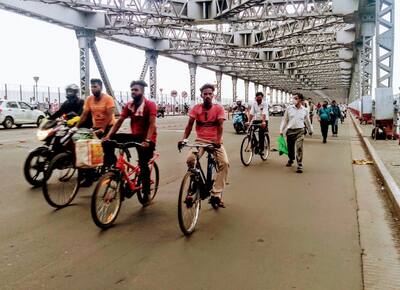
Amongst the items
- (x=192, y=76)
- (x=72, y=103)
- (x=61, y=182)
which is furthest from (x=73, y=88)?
(x=192, y=76)

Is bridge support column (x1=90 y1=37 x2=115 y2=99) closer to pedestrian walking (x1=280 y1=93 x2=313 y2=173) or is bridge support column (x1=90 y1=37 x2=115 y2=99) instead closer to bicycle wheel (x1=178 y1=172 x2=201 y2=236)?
pedestrian walking (x1=280 y1=93 x2=313 y2=173)

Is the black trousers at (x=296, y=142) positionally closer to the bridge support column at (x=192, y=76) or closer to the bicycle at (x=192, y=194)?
the bicycle at (x=192, y=194)

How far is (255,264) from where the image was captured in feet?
14.0

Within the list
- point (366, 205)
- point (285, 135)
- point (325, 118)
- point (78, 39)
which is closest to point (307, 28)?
point (325, 118)

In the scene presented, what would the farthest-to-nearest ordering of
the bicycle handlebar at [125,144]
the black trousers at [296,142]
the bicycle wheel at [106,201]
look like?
the black trousers at [296,142] < the bicycle handlebar at [125,144] < the bicycle wheel at [106,201]

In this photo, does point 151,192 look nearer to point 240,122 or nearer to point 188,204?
point 188,204

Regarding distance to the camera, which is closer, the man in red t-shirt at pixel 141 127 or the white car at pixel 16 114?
the man in red t-shirt at pixel 141 127

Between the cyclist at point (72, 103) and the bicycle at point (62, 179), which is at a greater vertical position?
the cyclist at point (72, 103)

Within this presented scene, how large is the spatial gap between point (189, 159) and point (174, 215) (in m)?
1.01

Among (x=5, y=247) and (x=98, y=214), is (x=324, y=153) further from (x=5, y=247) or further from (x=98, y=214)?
(x=5, y=247)

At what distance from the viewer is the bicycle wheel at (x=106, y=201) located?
5160 millimetres

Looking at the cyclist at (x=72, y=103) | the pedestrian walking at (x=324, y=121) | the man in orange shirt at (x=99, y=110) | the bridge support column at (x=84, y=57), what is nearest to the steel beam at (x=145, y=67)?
the bridge support column at (x=84, y=57)

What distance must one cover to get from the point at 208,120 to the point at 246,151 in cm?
531

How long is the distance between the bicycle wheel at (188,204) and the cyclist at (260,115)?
6569mm
